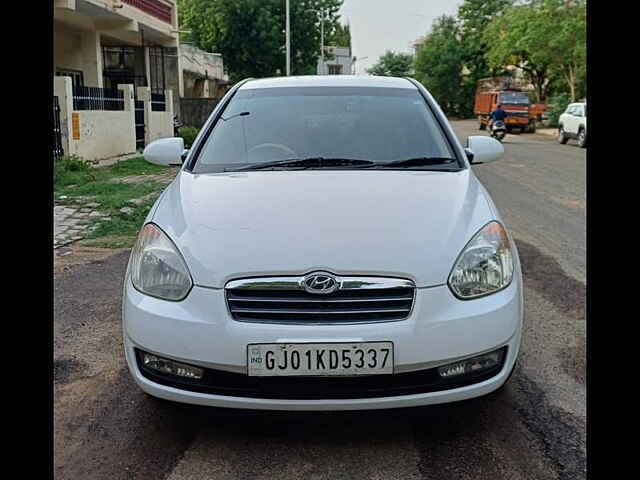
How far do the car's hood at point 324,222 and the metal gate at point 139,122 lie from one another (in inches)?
665

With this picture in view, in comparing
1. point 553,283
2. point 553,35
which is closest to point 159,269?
point 553,283

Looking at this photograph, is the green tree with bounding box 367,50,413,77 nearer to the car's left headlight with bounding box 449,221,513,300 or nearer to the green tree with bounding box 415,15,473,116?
the green tree with bounding box 415,15,473,116

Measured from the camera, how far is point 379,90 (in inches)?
177

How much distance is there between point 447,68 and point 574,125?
123 feet

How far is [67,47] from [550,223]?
14.4 m

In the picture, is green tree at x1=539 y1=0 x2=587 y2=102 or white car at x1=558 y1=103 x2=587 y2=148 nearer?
white car at x1=558 y1=103 x2=587 y2=148

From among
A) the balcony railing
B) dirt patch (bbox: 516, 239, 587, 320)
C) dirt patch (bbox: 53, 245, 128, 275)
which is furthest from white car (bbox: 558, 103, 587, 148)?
dirt patch (bbox: 53, 245, 128, 275)

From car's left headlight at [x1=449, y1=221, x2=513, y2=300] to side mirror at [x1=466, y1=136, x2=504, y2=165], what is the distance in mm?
1432

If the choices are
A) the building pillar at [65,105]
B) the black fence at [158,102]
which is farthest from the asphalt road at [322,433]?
the black fence at [158,102]

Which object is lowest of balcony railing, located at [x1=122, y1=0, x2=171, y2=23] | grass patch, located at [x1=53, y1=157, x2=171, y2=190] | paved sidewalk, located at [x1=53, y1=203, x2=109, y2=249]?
paved sidewalk, located at [x1=53, y1=203, x2=109, y2=249]

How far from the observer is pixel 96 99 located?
53.0 ft

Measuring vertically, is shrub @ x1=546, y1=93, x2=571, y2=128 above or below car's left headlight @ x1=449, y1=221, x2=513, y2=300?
above

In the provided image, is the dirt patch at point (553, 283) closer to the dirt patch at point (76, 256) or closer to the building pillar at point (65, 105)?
the dirt patch at point (76, 256)

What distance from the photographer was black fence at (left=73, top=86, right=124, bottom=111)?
594 inches
